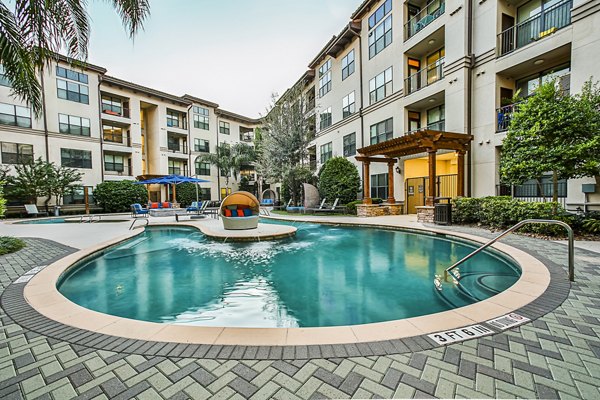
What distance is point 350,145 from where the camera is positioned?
2005 centimetres

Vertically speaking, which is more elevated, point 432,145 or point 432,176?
point 432,145

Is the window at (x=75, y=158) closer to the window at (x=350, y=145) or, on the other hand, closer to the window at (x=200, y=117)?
the window at (x=200, y=117)

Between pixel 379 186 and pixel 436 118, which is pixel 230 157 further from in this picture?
pixel 436 118

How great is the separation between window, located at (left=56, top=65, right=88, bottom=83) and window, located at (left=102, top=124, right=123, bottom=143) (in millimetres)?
4010

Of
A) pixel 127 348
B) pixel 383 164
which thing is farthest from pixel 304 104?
pixel 127 348

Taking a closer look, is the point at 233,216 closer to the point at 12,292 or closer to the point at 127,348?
the point at 12,292

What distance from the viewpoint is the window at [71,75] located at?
69.0ft

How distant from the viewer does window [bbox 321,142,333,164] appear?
74.1 feet

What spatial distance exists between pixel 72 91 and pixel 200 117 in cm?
1170

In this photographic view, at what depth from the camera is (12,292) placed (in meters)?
3.87

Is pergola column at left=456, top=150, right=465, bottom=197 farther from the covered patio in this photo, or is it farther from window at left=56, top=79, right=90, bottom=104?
window at left=56, top=79, right=90, bottom=104

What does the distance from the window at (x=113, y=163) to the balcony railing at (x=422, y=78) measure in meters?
25.2

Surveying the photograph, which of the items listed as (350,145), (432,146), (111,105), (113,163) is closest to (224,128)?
(111,105)

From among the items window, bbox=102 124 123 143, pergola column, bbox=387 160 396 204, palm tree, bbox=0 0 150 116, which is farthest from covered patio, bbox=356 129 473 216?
window, bbox=102 124 123 143
